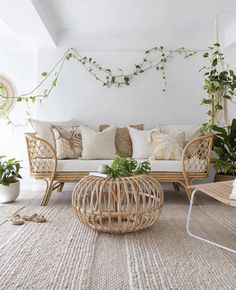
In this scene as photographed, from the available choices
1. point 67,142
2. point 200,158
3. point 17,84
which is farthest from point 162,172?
point 17,84

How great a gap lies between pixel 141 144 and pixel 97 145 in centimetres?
57

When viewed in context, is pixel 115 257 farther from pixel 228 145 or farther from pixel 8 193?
pixel 228 145

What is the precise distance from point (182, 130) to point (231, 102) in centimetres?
104

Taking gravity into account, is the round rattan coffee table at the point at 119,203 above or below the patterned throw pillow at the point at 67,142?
below

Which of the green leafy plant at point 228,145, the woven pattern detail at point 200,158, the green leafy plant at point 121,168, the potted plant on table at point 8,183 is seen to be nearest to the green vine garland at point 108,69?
the green leafy plant at point 228,145

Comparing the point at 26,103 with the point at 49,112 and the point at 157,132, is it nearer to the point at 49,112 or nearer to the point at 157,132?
the point at 49,112

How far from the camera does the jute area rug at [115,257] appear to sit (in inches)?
52.6

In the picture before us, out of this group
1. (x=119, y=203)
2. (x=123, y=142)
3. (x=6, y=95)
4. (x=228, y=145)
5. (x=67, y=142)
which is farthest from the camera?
(x=6, y=95)

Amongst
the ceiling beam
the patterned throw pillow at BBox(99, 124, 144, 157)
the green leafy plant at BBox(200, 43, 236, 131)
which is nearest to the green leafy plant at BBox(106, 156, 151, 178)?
the patterned throw pillow at BBox(99, 124, 144, 157)

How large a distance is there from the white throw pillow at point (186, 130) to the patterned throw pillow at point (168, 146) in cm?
17

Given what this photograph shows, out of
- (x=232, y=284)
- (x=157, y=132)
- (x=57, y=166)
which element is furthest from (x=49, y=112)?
(x=232, y=284)

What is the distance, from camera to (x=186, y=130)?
3.49m

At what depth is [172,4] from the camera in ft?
10.3

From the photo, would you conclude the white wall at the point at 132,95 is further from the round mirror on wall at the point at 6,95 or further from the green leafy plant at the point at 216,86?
the round mirror on wall at the point at 6,95
